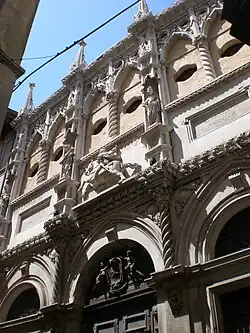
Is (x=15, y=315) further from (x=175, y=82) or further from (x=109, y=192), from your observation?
(x=175, y=82)

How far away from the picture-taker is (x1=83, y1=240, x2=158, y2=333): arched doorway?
8.51 m

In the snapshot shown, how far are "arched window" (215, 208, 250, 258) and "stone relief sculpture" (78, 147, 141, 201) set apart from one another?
2.91 m

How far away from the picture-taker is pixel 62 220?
10344mm

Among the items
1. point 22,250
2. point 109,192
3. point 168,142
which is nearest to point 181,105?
point 168,142

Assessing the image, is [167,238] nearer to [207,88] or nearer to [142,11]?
[207,88]

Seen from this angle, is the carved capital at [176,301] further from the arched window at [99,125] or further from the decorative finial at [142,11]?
the decorative finial at [142,11]

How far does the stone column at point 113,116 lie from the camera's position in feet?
39.2

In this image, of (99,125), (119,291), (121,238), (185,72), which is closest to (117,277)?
(119,291)

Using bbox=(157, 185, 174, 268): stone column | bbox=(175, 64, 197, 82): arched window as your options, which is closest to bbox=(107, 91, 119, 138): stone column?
Answer: bbox=(175, 64, 197, 82): arched window

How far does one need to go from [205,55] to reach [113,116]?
3.25 metres

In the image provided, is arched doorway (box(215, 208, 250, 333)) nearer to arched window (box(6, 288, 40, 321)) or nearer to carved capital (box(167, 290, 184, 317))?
carved capital (box(167, 290, 184, 317))

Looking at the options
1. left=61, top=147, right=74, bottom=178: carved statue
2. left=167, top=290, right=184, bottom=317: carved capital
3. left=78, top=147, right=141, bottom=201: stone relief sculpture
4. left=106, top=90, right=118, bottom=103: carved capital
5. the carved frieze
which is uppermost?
left=106, top=90, right=118, bottom=103: carved capital

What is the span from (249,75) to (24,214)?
7.96 metres

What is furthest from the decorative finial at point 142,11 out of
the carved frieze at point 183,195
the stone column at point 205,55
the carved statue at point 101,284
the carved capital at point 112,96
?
the carved statue at point 101,284
